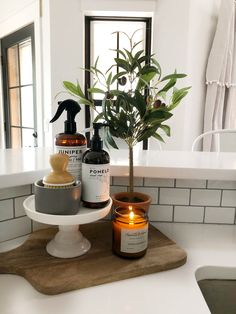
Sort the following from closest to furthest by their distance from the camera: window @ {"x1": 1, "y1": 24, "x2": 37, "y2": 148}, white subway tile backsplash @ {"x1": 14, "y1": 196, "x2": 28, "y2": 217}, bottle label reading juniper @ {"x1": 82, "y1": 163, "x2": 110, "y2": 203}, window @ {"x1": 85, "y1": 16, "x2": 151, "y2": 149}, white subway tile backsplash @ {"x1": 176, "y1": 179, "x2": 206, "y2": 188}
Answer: bottle label reading juniper @ {"x1": 82, "y1": 163, "x2": 110, "y2": 203} < white subway tile backsplash @ {"x1": 14, "y1": 196, "x2": 28, "y2": 217} < white subway tile backsplash @ {"x1": 176, "y1": 179, "x2": 206, "y2": 188} < window @ {"x1": 85, "y1": 16, "x2": 151, "y2": 149} < window @ {"x1": 1, "y1": 24, "x2": 37, "y2": 148}

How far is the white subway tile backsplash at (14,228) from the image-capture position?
0.72 m

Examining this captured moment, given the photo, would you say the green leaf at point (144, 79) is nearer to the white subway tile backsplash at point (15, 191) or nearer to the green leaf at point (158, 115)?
the green leaf at point (158, 115)

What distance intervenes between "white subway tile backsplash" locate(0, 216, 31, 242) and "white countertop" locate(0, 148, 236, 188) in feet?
0.36

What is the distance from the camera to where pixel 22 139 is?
Result: 2.95 metres

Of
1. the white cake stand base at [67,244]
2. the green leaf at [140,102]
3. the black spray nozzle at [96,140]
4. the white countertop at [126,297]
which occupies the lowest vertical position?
the white countertop at [126,297]

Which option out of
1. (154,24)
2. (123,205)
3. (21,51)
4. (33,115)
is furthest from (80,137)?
(21,51)

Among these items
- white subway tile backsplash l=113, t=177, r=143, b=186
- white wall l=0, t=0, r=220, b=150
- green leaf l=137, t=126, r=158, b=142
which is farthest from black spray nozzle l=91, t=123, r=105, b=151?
white wall l=0, t=0, r=220, b=150

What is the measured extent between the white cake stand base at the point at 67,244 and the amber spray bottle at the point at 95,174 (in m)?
0.09

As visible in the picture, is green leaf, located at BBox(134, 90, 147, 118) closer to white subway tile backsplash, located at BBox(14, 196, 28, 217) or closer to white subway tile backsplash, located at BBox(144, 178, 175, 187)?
white subway tile backsplash, located at BBox(144, 178, 175, 187)

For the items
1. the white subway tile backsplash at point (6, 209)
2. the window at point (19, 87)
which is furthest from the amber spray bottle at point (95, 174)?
the window at point (19, 87)

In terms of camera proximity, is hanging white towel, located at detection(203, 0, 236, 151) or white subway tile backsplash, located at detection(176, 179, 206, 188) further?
hanging white towel, located at detection(203, 0, 236, 151)

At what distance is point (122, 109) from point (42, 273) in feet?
1.30

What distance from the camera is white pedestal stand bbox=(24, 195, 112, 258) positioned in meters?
0.58

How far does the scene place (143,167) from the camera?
0.81 metres
